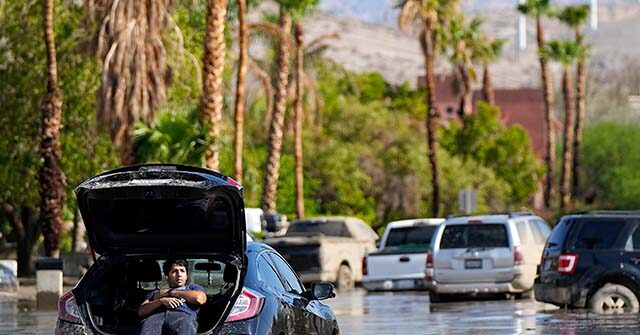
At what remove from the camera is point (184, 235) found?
12.6 m

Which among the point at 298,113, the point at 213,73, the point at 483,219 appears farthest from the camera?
the point at 298,113

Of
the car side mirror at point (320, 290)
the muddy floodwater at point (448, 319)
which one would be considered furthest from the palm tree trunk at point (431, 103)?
the car side mirror at point (320, 290)

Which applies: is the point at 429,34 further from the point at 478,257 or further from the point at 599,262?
the point at 599,262

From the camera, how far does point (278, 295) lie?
40.9ft

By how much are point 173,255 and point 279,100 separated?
147ft

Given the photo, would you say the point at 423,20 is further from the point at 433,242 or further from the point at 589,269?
the point at 589,269

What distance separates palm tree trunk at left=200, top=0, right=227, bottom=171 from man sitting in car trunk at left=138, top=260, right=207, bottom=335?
2545cm

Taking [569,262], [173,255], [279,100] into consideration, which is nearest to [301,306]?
[173,255]

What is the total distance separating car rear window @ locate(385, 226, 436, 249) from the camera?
115 ft

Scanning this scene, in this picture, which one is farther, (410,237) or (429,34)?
(429,34)

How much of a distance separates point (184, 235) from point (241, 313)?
1.12 meters

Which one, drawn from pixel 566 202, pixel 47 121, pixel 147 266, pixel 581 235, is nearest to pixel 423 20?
pixel 566 202

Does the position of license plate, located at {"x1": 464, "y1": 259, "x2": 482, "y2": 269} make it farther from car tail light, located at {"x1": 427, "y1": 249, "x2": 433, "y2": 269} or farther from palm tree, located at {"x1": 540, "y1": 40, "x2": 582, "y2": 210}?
palm tree, located at {"x1": 540, "y1": 40, "x2": 582, "y2": 210}

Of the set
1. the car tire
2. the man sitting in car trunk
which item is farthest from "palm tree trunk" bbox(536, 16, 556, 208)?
the man sitting in car trunk
